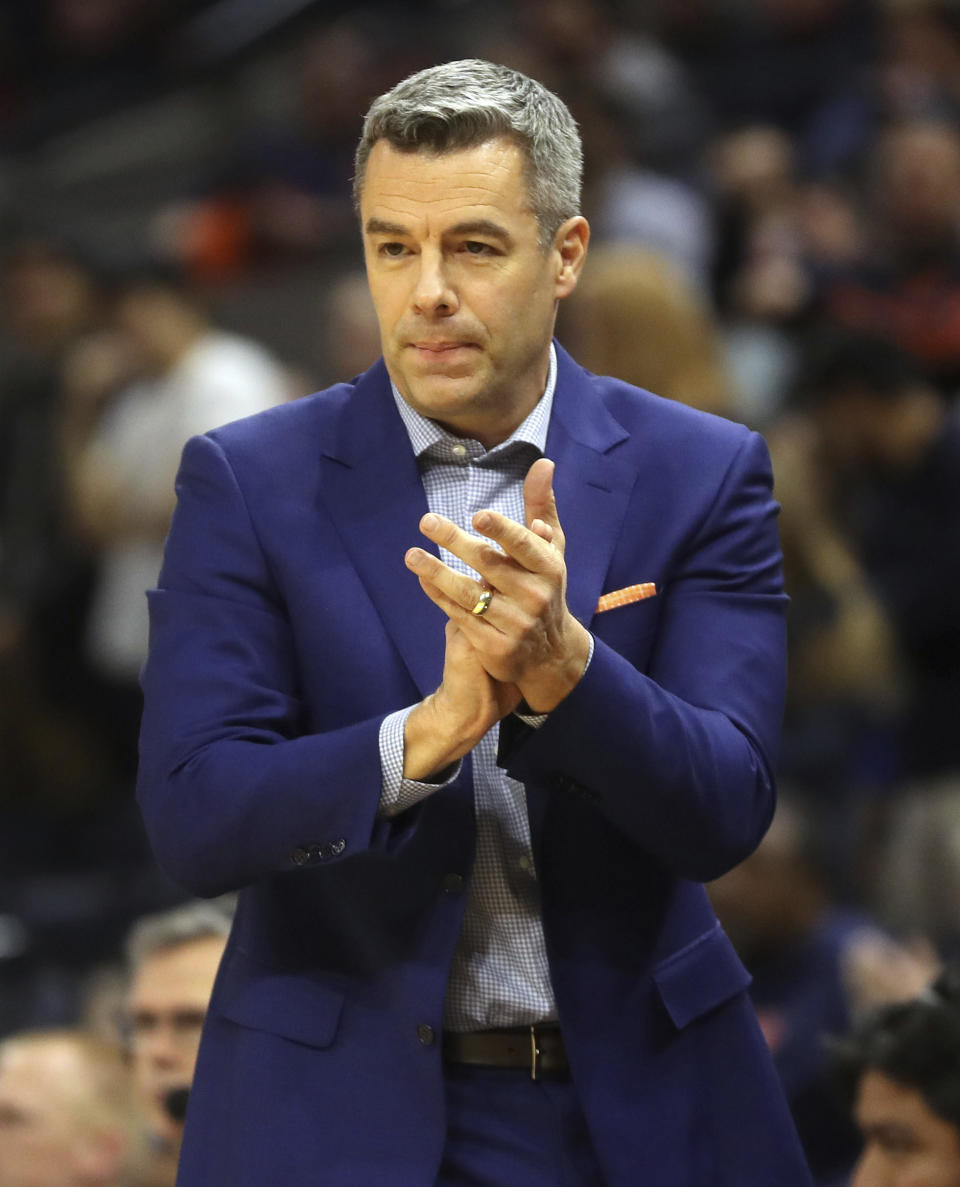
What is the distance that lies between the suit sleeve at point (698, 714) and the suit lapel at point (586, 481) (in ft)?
0.29

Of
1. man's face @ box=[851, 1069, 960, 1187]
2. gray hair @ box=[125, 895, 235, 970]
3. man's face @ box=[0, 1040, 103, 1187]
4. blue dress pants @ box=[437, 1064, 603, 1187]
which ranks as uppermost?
blue dress pants @ box=[437, 1064, 603, 1187]

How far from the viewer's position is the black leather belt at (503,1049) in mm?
1925

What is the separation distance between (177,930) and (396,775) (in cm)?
155

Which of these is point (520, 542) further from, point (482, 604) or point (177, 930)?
point (177, 930)

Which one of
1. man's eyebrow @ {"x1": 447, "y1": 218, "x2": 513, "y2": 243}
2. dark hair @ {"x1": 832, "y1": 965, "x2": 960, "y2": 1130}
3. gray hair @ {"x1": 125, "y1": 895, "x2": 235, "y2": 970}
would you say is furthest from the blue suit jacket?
gray hair @ {"x1": 125, "y1": 895, "x2": 235, "y2": 970}

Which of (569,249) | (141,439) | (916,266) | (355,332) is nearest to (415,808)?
(569,249)

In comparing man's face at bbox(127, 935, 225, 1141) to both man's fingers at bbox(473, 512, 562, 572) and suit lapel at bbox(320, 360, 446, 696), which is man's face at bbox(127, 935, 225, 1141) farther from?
man's fingers at bbox(473, 512, 562, 572)

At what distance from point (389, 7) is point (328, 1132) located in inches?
314

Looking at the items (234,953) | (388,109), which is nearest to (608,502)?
(388,109)

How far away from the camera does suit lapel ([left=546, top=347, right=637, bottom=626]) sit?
1942 mm

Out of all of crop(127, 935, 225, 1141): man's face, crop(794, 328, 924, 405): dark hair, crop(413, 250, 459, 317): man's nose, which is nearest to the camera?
crop(413, 250, 459, 317): man's nose

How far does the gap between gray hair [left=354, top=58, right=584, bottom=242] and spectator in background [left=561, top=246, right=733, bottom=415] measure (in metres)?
2.77

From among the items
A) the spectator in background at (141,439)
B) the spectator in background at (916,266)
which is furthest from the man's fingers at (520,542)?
the spectator in background at (916,266)

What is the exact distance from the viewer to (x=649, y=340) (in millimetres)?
4809
